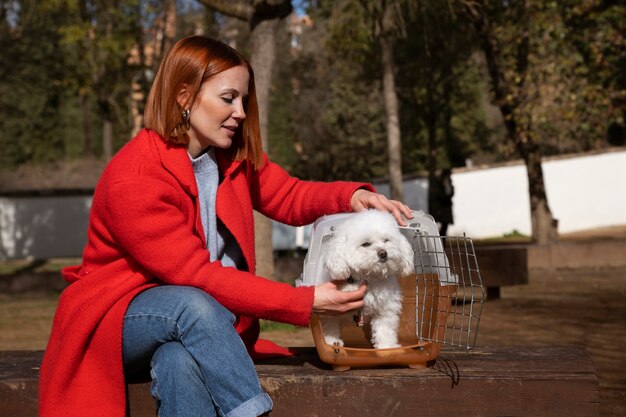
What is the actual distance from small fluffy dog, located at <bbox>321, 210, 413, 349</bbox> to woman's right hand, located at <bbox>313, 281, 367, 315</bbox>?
0.17 ft

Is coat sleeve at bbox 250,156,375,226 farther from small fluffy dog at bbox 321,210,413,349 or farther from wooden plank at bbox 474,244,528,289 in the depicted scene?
wooden plank at bbox 474,244,528,289

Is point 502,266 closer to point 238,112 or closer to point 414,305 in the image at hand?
point 414,305

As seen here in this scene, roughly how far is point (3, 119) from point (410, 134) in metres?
16.6

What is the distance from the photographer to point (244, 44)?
24.3 meters

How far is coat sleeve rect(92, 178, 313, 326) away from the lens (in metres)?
2.56

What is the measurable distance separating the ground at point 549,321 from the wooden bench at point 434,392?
6.49ft

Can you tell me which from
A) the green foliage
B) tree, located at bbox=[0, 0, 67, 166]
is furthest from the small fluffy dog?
tree, located at bbox=[0, 0, 67, 166]

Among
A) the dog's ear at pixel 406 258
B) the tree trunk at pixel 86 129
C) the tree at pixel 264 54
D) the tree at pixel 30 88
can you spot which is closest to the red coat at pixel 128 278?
the dog's ear at pixel 406 258

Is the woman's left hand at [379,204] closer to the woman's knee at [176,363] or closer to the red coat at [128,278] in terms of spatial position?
the red coat at [128,278]

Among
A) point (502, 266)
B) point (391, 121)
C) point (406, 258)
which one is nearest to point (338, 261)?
point (406, 258)

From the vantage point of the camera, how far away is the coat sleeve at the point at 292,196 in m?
3.14

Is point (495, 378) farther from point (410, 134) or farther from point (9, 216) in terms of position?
point (410, 134)

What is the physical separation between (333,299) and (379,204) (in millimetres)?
476

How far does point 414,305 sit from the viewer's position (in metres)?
3.05
